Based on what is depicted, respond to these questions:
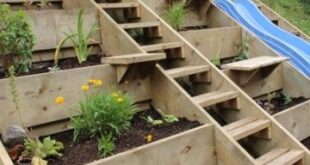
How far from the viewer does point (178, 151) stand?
2676 mm

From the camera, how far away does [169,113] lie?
3.18 meters

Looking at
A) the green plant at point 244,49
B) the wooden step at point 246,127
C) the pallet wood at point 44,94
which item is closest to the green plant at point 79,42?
the pallet wood at point 44,94

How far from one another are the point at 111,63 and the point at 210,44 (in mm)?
1440

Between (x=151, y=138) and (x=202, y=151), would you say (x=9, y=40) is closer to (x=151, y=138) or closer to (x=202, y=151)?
(x=151, y=138)

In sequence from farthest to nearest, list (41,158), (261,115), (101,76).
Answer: (261,115)
(101,76)
(41,158)

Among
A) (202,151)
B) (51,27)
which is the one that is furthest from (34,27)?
(202,151)

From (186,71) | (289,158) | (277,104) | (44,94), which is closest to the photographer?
(44,94)

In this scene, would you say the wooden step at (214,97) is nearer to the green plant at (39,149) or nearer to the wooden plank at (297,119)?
the wooden plank at (297,119)

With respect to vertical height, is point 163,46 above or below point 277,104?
above

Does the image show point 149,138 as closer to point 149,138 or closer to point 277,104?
point 149,138

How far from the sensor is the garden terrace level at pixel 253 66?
12.3 ft

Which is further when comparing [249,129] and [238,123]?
[238,123]

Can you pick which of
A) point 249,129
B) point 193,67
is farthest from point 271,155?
point 193,67

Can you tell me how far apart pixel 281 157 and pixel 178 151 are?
83 centimetres
